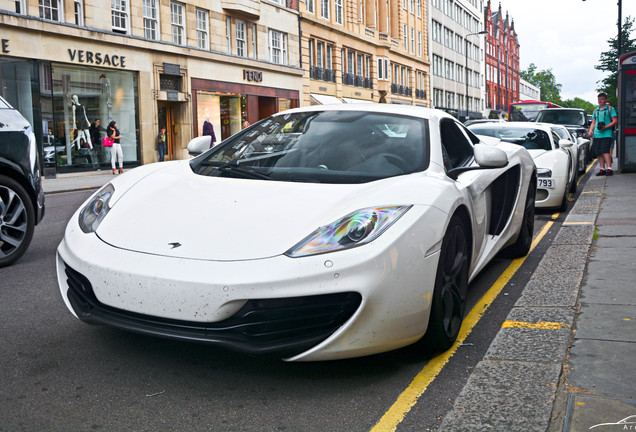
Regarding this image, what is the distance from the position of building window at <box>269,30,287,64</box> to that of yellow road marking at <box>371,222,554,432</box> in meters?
30.1

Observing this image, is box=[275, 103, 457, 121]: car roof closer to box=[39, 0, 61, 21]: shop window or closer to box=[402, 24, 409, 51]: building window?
box=[39, 0, 61, 21]: shop window

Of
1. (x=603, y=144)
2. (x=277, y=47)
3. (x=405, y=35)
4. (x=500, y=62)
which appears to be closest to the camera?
(x=603, y=144)

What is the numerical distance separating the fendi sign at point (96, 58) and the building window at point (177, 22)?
3.37 meters

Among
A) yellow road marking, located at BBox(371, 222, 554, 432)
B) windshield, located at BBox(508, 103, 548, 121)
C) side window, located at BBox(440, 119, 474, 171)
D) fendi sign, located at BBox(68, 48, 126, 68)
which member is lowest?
yellow road marking, located at BBox(371, 222, 554, 432)

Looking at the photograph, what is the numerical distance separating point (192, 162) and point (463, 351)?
6.66 feet

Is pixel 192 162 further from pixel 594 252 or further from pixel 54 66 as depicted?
pixel 54 66

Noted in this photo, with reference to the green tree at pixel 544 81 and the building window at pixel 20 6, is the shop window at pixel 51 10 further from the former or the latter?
the green tree at pixel 544 81

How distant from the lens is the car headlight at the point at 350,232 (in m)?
3.03

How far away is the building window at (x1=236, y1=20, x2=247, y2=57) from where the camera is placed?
31.2 m

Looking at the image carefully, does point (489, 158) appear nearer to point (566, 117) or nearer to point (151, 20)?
point (566, 117)

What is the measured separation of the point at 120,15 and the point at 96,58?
7.56ft

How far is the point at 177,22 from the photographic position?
90.2 feet

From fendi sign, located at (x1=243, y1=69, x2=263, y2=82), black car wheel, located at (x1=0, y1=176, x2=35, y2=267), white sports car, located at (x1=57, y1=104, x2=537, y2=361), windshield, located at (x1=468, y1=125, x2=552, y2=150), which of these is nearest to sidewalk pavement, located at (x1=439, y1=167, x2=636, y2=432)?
white sports car, located at (x1=57, y1=104, x2=537, y2=361)

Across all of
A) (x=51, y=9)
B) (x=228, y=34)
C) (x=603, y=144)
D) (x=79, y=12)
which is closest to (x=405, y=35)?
(x=228, y=34)
